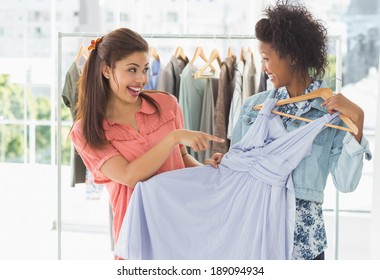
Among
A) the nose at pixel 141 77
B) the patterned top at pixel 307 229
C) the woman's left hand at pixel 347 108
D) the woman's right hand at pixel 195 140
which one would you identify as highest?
the nose at pixel 141 77

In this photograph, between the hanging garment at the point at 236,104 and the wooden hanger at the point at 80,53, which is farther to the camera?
the wooden hanger at the point at 80,53

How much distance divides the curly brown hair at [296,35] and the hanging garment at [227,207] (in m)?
0.17

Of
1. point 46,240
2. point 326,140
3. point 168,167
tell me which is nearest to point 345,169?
point 326,140

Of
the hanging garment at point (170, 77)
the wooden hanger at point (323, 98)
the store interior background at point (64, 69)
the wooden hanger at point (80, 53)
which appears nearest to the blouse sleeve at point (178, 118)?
the wooden hanger at point (323, 98)

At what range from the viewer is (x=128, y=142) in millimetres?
2123

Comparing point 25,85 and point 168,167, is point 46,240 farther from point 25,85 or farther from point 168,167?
point 168,167

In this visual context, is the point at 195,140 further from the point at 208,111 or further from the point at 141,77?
the point at 208,111

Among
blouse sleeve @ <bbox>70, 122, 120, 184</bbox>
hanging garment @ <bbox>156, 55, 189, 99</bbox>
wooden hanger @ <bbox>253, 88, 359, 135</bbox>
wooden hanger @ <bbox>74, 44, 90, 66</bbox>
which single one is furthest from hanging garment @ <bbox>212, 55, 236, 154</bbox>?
wooden hanger @ <bbox>253, 88, 359, 135</bbox>

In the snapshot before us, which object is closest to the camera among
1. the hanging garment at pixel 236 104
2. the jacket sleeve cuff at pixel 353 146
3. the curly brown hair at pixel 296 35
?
the jacket sleeve cuff at pixel 353 146

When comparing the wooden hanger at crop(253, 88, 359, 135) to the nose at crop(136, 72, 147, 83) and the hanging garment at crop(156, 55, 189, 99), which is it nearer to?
the nose at crop(136, 72, 147, 83)

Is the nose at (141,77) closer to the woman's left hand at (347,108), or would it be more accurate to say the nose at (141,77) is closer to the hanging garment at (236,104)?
the woman's left hand at (347,108)

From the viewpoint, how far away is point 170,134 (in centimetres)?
202

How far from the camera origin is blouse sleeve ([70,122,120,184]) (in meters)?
2.10

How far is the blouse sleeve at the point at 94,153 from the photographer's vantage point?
2.10m
